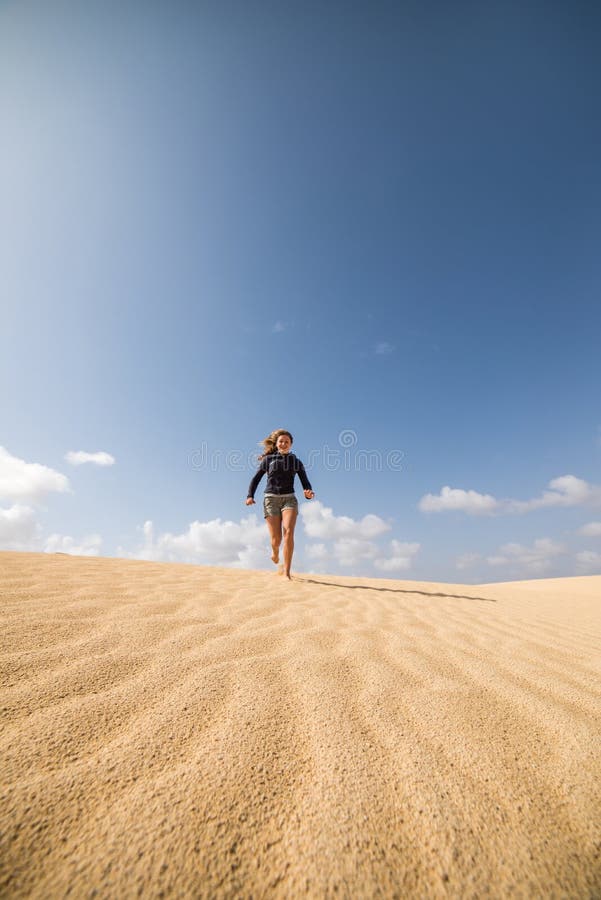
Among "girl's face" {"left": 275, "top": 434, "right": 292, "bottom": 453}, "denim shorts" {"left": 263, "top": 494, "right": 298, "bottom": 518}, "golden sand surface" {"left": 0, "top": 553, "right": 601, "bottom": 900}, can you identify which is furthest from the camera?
"girl's face" {"left": 275, "top": 434, "right": 292, "bottom": 453}

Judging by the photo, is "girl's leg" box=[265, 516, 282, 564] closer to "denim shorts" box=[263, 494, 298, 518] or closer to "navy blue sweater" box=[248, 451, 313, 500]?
"denim shorts" box=[263, 494, 298, 518]

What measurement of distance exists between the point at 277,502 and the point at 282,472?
458mm

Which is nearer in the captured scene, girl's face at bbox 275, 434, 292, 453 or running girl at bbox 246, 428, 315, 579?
running girl at bbox 246, 428, 315, 579

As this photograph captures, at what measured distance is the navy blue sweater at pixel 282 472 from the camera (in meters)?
5.25

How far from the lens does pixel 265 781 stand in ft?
2.71

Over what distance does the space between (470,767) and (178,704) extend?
865mm

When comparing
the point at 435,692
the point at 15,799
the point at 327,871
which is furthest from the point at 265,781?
the point at 435,692

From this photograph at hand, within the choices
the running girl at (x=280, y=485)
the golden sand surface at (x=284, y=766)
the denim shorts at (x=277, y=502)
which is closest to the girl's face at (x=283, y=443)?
the running girl at (x=280, y=485)

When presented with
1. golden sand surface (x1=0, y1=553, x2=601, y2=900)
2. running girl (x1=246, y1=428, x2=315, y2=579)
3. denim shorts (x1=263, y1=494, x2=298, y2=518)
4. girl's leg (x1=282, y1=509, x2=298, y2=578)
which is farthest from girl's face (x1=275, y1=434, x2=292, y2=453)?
golden sand surface (x1=0, y1=553, x2=601, y2=900)

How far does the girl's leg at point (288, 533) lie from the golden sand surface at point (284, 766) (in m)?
2.86

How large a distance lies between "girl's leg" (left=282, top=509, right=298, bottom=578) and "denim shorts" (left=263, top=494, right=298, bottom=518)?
133mm

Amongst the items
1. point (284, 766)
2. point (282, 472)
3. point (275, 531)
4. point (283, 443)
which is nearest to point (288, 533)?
point (275, 531)

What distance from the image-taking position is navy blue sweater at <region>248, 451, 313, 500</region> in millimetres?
5250

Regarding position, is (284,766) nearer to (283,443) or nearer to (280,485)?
(280,485)
